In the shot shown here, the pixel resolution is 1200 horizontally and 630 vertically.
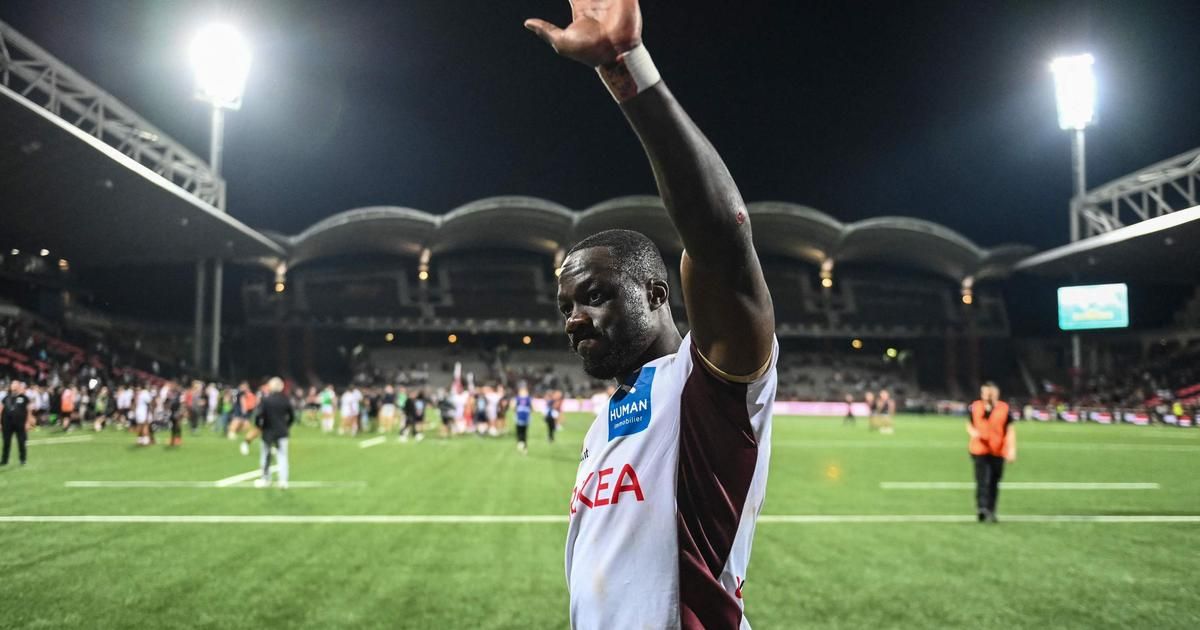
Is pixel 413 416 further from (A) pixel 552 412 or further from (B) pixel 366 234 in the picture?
(B) pixel 366 234

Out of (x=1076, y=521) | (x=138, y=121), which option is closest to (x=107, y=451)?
(x=138, y=121)

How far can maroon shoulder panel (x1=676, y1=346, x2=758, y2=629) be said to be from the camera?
64.6 inches

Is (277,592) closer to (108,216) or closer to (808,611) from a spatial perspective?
(808,611)

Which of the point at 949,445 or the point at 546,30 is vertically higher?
the point at 546,30

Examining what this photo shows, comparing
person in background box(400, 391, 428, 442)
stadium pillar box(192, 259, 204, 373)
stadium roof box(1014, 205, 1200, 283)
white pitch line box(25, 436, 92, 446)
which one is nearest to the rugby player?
white pitch line box(25, 436, 92, 446)

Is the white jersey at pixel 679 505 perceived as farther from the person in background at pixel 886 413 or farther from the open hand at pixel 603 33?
the person in background at pixel 886 413

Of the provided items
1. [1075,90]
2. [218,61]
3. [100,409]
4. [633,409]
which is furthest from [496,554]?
[1075,90]

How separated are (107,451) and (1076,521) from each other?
21221 mm

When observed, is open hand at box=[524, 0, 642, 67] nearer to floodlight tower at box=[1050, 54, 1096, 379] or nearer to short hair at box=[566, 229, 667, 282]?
short hair at box=[566, 229, 667, 282]

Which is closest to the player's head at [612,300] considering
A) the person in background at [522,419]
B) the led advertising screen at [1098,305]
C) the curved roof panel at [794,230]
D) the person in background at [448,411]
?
the person in background at [522,419]

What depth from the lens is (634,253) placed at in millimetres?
1830

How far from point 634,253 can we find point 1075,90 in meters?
46.0

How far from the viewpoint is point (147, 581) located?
6.73 metres

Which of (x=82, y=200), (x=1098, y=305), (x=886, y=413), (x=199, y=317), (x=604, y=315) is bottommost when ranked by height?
(x=886, y=413)
